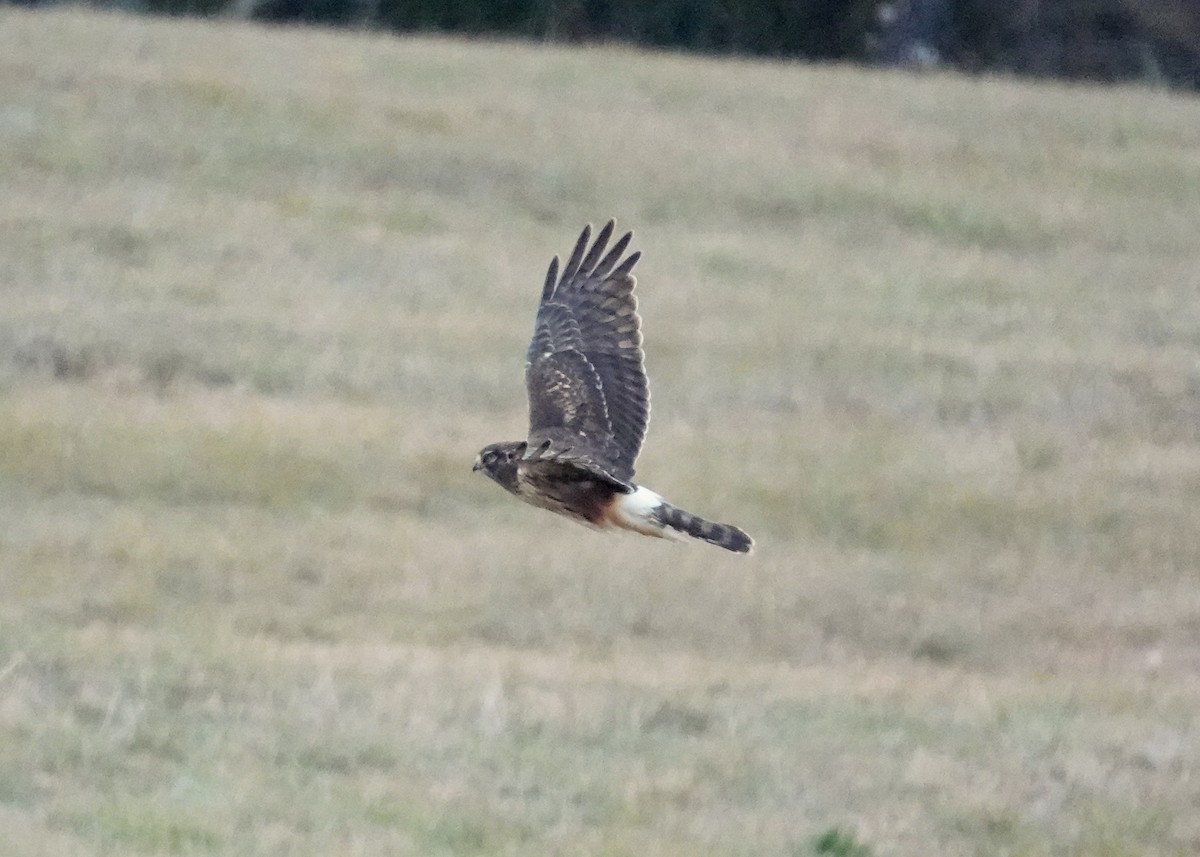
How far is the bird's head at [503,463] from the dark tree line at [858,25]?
20971 millimetres

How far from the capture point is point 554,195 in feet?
59.0

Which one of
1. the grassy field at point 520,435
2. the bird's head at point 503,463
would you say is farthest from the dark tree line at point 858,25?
the bird's head at point 503,463

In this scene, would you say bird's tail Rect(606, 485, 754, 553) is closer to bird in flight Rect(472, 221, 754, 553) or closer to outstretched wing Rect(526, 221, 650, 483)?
bird in flight Rect(472, 221, 754, 553)

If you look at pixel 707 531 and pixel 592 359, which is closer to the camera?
pixel 707 531

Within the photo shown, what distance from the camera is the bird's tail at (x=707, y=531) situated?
7043 mm

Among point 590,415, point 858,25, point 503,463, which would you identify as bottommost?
point 503,463

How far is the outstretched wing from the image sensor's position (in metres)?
7.67

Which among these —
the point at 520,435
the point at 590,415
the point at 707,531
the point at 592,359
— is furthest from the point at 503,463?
the point at 520,435

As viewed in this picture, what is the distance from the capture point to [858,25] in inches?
1172

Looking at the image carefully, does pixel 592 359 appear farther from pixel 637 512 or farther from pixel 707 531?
pixel 707 531

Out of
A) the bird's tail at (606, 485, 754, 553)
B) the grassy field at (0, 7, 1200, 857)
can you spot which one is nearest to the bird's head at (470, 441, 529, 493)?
the bird's tail at (606, 485, 754, 553)

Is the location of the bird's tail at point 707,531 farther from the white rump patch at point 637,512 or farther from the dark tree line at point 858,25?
the dark tree line at point 858,25

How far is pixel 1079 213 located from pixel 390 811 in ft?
46.1

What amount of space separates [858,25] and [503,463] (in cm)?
2320
